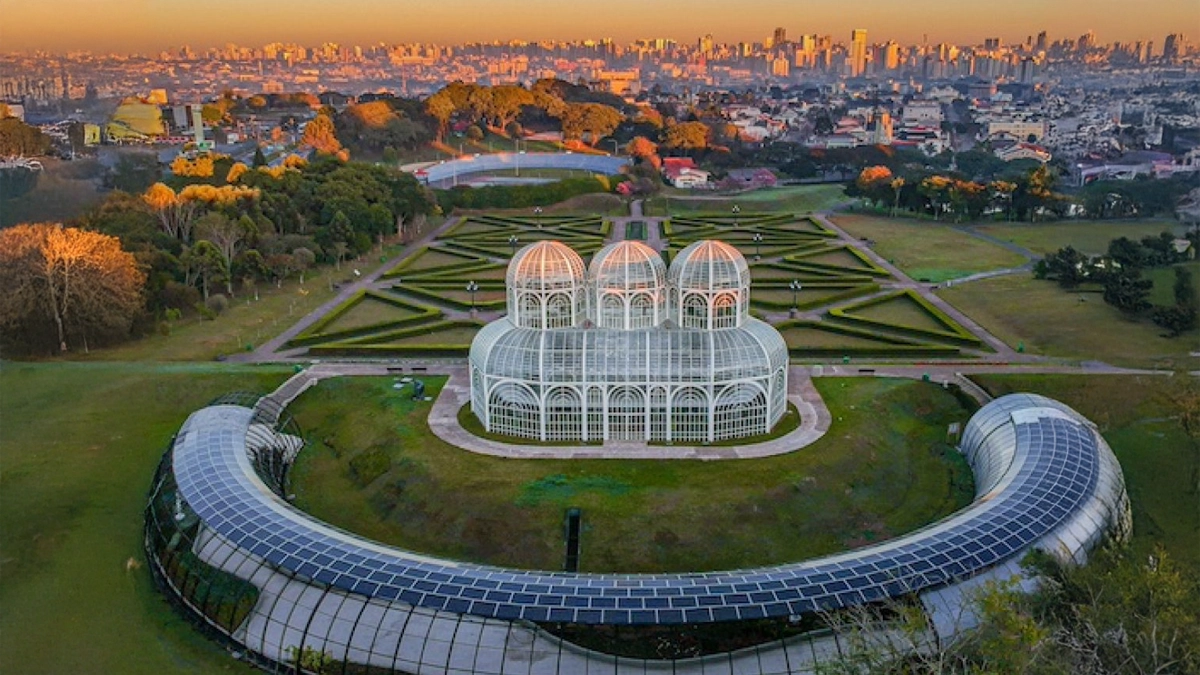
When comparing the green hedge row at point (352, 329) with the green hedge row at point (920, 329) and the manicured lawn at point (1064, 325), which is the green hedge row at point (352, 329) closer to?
the green hedge row at point (920, 329)

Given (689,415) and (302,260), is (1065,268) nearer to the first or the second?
(689,415)

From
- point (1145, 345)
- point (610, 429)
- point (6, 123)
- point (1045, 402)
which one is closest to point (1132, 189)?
point (1145, 345)

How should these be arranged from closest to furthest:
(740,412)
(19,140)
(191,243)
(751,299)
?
1. (740,412)
2. (751,299)
3. (191,243)
4. (19,140)

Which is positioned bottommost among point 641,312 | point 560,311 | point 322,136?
point 560,311

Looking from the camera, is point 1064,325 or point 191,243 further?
point 191,243

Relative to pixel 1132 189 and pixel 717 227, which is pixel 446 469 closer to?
pixel 717 227

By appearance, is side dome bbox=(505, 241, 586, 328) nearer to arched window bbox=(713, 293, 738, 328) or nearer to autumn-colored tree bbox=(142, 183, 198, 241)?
arched window bbox=(713, 293, 738, 328)

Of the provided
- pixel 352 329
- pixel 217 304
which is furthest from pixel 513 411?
pixel 217 304

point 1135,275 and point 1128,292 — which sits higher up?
point 1135,275

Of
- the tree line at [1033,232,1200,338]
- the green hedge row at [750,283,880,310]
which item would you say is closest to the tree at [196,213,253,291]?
the green hedge row at [750,283,880,310]
